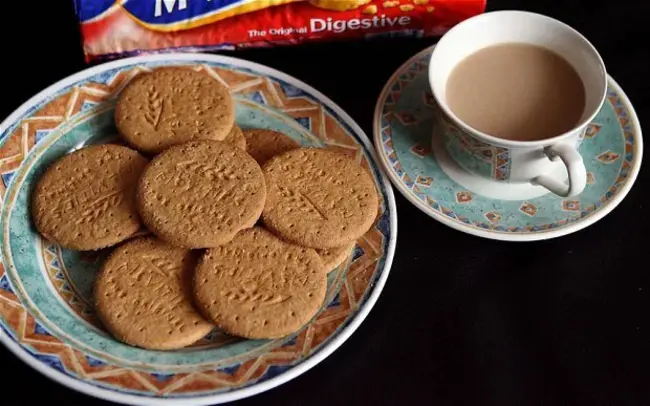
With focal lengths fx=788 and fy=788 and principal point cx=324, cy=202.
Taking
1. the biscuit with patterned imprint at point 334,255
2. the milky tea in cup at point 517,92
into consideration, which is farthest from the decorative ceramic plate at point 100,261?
the milky tea in cup at point 517,92

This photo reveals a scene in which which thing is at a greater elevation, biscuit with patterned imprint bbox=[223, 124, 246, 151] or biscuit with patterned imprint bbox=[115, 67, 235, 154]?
biscuit with patterned imprint bbox=[115, 67, 235, 154]

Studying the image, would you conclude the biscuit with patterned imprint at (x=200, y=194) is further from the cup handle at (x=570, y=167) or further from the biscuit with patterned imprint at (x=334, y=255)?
the cup handle at (x=570, y=167)

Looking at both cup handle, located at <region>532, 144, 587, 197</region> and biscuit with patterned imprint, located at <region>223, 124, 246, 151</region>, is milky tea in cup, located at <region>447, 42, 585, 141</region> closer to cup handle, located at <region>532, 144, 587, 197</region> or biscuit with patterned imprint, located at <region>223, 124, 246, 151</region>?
cup handle, located at <region>532, 144, 587, 197</region>

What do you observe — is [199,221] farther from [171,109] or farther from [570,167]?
[570,167]

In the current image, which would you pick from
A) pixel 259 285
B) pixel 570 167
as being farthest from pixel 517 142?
pixel 259 285

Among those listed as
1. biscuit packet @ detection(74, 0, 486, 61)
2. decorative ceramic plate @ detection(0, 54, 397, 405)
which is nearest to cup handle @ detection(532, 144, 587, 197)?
decorative ceramic plate @ detection(0, 54, 397, 405)
